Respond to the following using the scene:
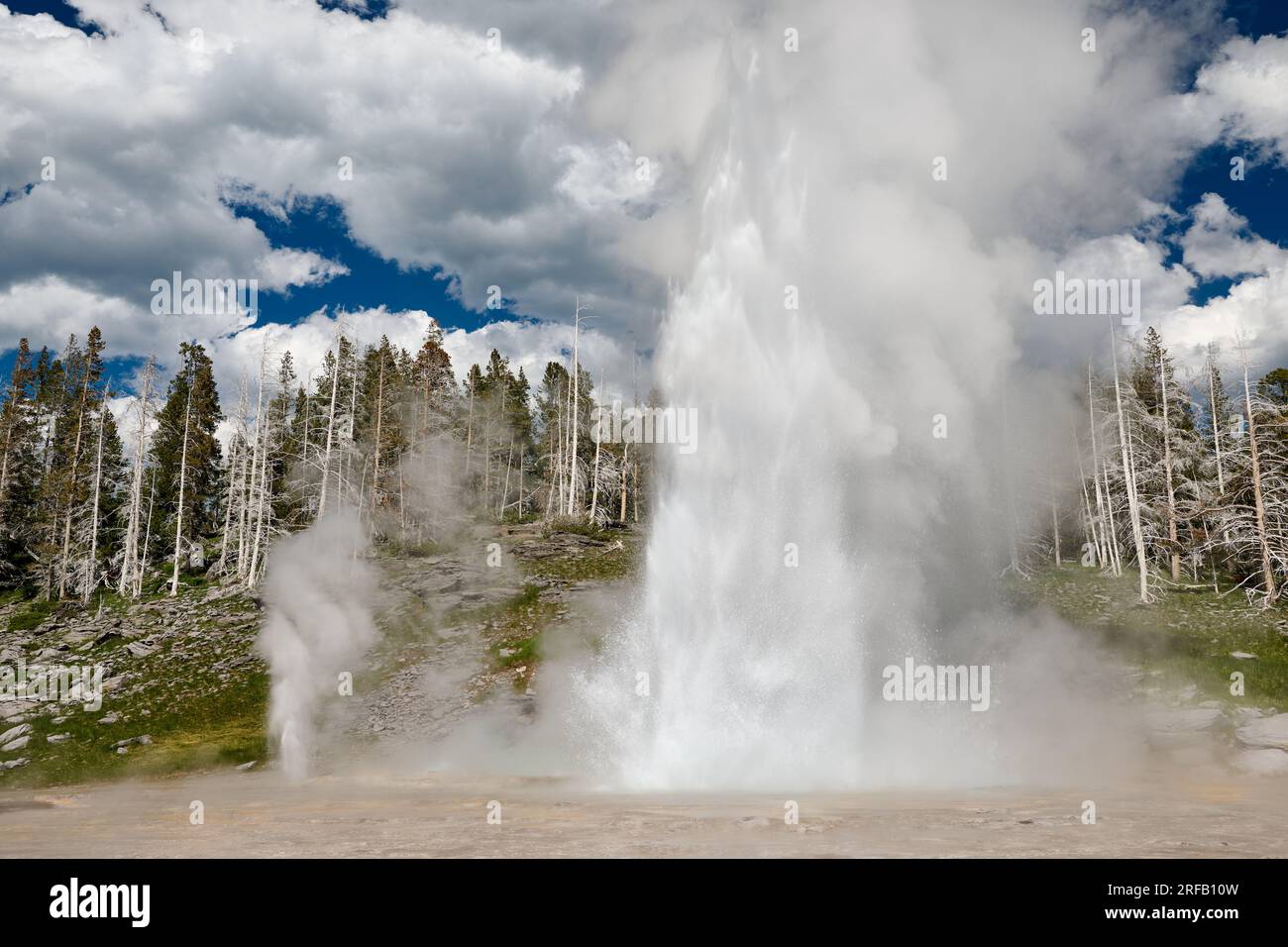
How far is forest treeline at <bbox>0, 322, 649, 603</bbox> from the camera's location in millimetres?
45000

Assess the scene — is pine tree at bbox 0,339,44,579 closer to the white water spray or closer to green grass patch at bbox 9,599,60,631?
green grass patch at bbox 9,599,60,631

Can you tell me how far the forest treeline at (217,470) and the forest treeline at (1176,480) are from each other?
29.7 meters

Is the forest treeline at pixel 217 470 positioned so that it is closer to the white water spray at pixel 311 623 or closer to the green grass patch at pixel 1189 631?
the white water spray at pixel 311 623

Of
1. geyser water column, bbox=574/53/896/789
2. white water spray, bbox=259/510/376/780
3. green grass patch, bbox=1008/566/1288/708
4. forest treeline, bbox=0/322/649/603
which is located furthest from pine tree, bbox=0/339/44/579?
green grass patch, bbox=1008/566/1288/708

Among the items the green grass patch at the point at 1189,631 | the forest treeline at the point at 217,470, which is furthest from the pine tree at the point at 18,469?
the green grass patch at the point at 1189,631

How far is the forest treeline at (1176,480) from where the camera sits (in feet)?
104

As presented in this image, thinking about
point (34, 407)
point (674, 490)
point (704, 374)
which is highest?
point (34, 407)

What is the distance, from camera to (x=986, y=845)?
10.5 metres

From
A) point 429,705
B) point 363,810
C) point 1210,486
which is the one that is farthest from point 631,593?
point 1210,486

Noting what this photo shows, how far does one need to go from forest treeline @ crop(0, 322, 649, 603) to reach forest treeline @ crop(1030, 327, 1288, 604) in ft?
97.3

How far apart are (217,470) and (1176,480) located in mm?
68466
